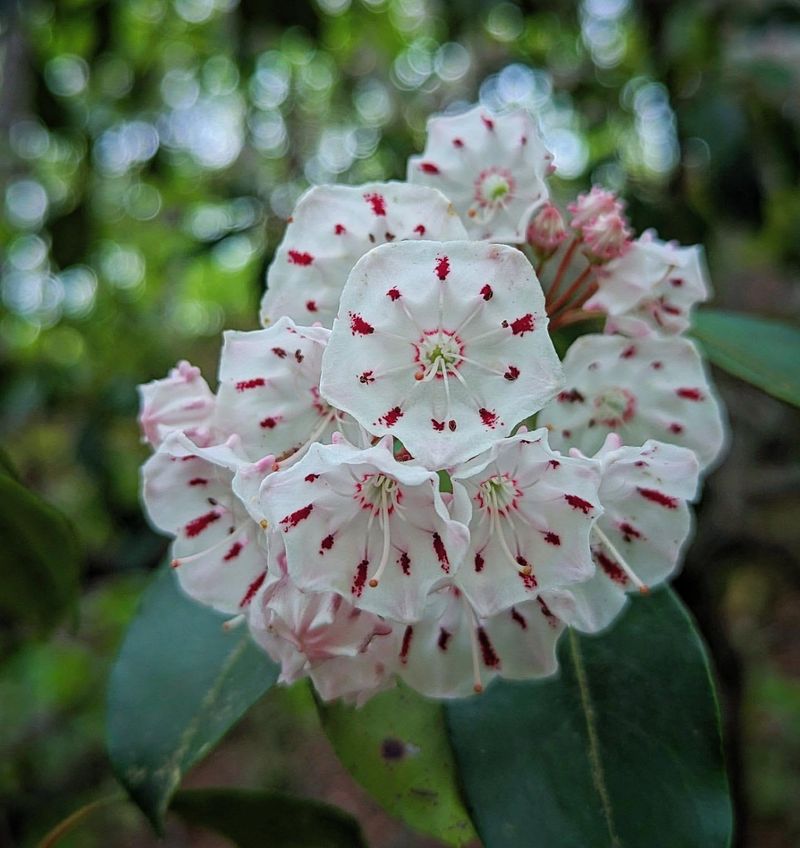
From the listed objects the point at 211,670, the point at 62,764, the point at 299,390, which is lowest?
the point at 62,764

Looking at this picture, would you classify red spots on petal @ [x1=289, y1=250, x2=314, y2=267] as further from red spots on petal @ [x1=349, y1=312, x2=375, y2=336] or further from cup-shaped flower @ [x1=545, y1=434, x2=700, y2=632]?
cup-shaped flower @ [x1=545, y1=434, x2=700, y2=632]

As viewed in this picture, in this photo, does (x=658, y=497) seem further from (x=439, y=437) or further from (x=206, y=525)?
(x=206, y=525)

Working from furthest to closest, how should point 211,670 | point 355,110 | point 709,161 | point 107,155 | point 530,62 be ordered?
point 355,110, point 107,155, point 530,62, point 709,161, point 211,670

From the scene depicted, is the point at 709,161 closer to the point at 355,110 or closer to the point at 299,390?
the point at 299,390

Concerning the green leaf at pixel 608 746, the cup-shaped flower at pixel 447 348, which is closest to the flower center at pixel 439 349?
the cup-shaped flower at pixel 447 348

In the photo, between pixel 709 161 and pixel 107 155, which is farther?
pixel 107 155

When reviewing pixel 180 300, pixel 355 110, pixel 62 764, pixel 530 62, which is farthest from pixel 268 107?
pixel 62 764

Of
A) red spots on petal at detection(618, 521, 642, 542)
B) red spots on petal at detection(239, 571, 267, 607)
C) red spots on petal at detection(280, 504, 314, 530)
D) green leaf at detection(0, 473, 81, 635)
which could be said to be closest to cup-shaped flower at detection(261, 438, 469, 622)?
red spots on petal at detection(280, 504, 314, 530)
